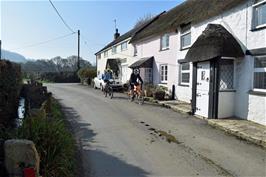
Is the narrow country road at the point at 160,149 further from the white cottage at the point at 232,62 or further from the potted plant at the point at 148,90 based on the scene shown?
the potted plant at the point at 148,90

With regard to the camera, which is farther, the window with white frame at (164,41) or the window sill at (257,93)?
the window with white frame at (164,41)

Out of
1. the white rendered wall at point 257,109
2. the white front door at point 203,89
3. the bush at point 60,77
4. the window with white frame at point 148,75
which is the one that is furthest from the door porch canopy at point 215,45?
the bush at point 60,77

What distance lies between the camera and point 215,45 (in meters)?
12.1

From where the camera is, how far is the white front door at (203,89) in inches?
502

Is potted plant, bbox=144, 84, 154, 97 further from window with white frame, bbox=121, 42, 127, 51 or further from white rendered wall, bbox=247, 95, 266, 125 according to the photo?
window with white frame, bbox=121, 42, 127, 51

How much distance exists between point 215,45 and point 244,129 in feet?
12.3

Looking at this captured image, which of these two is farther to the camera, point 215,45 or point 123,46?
point 123,46

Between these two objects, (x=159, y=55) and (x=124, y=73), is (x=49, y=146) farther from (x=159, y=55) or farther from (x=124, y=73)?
(x=124, y=73)

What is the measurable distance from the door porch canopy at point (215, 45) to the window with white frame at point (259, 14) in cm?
111

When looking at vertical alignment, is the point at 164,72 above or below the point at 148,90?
above

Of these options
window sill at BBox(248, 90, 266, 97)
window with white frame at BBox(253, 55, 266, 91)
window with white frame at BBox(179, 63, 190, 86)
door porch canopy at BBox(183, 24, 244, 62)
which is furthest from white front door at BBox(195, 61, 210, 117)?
window with white frame at BBox(179, 63, 190, 86)

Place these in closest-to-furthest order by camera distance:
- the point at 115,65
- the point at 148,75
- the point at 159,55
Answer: the point at 159,55, the point at 148,75, the point at 115,65

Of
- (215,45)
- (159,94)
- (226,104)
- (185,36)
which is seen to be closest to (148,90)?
(159,94)

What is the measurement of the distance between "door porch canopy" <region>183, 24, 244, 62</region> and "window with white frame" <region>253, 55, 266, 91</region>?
0.77 metres
